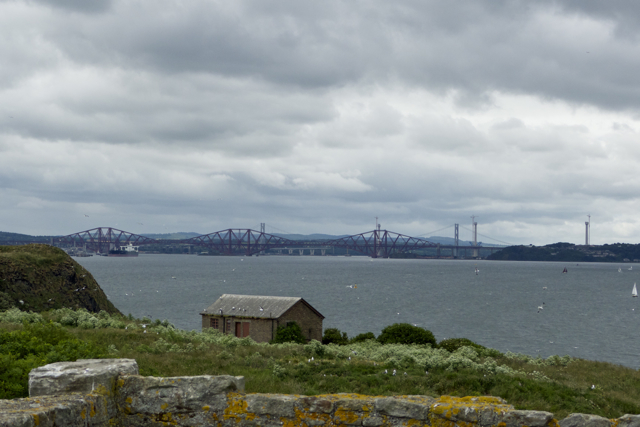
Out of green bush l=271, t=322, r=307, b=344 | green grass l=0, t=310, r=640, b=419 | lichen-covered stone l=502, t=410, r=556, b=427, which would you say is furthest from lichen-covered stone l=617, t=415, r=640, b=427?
green bush l=271, t=322, r=307, b=344

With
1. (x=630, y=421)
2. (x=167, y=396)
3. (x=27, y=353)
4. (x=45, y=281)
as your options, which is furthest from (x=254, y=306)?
(x=630, y=421)

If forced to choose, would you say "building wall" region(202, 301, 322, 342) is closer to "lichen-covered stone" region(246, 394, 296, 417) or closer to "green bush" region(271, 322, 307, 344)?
"green bush" region(271, 322, 307, 344)

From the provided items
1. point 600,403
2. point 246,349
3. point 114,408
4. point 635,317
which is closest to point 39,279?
point 246,349

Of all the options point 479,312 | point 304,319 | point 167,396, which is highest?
point 167,396

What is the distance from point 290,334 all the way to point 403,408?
4088 centimetres

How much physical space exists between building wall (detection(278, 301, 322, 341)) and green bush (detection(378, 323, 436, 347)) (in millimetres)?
8953

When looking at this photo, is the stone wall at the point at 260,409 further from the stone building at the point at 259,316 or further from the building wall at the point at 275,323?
the stone building at the point at 259,316

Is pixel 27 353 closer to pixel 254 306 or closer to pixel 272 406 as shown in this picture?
pixel 272 406

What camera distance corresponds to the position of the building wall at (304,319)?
47.7 m

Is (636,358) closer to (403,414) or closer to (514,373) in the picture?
(514,373)

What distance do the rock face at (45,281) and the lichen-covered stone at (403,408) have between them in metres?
49.9

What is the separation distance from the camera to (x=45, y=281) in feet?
188

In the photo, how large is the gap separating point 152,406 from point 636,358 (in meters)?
64.7

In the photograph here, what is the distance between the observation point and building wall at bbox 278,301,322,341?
1879 inches
